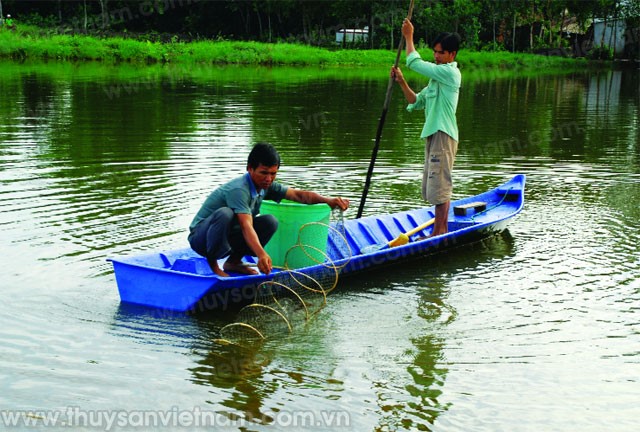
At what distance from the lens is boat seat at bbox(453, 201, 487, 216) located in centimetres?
947

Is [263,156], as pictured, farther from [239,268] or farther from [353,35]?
[353,35]

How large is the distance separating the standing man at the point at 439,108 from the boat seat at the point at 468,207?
81cm

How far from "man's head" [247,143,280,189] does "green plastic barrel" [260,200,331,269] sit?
20.6 inches

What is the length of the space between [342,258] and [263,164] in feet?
6.09

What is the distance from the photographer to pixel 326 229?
7047 millimetres

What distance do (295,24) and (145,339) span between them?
53106 mm

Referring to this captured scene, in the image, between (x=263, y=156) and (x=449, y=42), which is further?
(x=449, y=42)

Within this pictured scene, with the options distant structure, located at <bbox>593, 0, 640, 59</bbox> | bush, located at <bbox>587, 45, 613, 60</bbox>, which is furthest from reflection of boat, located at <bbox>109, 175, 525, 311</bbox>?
bush, located at <bbox>587, 45, 613, 60</bbox>

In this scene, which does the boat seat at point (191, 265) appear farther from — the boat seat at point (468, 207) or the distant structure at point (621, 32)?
the distant structure at point (621, 32)

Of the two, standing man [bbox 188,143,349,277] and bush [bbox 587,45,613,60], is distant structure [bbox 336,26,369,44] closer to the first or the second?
bush [bbox 587,45,613,60]

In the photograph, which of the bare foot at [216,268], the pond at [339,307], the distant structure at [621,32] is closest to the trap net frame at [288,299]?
the pond at [339,307]

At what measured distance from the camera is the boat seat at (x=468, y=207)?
373 inches

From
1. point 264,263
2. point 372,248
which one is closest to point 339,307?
point 264,263

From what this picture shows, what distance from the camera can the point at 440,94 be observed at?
330 inches
